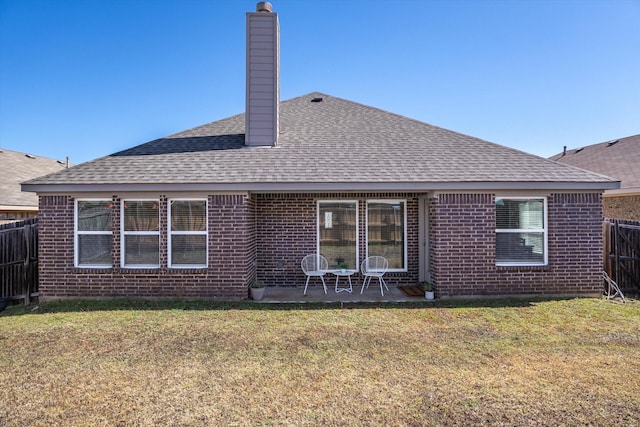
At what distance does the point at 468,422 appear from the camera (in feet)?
9.29

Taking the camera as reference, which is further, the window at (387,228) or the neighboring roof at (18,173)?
the neighboring roof at (18,173)

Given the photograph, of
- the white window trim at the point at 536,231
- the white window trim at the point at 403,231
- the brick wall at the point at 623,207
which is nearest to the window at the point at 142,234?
the white window trim at the point at 403,231

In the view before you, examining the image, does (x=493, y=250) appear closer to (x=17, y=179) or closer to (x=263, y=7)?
(x=263, y=7)

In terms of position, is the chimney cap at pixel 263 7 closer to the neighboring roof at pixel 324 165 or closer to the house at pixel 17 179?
the neighboring roof at pixel 324 165

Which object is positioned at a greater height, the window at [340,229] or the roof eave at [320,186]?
the roof eave at [320,186]

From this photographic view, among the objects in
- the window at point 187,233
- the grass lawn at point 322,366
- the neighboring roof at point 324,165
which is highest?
the neighboring roof at point 324,165

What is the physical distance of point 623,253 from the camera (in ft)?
23.9

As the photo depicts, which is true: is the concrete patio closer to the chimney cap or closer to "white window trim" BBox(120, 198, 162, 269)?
"white window trim" BBox(120, 198, 162, 269)

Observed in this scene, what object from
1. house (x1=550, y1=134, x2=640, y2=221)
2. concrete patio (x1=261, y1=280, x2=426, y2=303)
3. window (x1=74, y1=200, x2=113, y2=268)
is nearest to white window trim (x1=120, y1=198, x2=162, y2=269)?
window (x1=74, y1=200, x2=113, y2=268)

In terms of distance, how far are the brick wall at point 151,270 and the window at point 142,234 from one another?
19 centimetres

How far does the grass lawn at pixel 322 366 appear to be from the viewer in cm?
299

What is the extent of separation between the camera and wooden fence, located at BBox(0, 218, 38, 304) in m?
6.75

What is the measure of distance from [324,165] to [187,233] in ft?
11.2

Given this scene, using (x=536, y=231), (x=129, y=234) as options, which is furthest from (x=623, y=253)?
(x=129, y=234)
